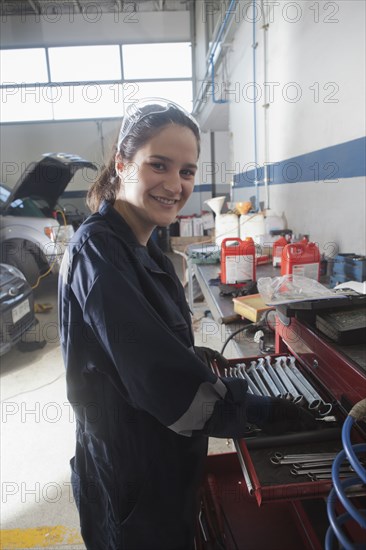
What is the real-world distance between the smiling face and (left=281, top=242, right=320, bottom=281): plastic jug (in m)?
0.85

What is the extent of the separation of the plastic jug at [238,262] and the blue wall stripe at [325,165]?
720 mm

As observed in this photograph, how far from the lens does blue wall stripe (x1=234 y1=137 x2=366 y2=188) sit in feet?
6.35

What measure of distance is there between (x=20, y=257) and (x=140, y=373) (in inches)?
145

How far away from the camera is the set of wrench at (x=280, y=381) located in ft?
2.92

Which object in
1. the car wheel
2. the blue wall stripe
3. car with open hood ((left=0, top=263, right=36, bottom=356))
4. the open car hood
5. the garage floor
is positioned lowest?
the garage floor

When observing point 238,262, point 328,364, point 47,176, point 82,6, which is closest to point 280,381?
point 328,364

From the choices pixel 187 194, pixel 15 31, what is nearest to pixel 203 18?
pixel 15 31

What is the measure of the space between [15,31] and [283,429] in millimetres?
9212

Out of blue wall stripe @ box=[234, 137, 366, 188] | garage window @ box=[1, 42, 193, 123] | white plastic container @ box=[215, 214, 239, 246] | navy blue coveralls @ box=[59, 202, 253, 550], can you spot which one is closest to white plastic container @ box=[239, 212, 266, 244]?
white plastic container @ box=[215, 214, 239, 246]

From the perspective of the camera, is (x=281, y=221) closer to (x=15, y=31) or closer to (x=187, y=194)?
(x=187, y=194)

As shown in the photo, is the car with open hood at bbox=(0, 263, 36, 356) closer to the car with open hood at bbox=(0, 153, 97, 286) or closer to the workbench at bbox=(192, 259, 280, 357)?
the car with open hood at bbox=(0, 153, 97, 286)

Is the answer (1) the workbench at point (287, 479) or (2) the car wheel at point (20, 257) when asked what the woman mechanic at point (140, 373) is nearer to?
(1) the workbench at point (287, 479)

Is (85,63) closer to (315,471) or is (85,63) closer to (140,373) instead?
(140,373)

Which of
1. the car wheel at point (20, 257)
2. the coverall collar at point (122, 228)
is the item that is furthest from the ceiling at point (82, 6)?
the coverall collar at point (122, 228)
